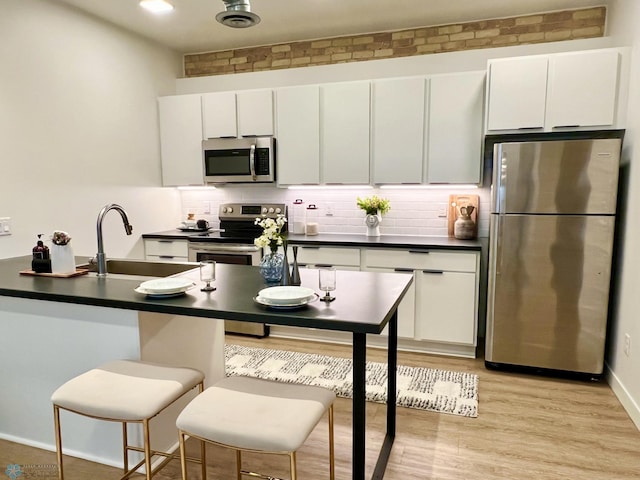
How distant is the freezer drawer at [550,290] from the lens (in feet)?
9.73

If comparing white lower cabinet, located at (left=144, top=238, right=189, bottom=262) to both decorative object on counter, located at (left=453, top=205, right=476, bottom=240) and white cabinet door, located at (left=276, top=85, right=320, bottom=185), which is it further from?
decorative object on counter, located at (left=453, top=205, right=476, bottom=240)

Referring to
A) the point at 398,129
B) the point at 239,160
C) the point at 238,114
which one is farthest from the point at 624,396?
the point at 238,114

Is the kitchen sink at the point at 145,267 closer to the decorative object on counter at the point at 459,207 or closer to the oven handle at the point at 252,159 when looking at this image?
the oven handle at the point at 252,159

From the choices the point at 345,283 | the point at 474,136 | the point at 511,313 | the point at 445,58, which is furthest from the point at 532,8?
the point at 345,283

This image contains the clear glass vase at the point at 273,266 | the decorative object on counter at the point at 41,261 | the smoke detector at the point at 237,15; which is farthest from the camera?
the decorative object on counter at the point at 41,261

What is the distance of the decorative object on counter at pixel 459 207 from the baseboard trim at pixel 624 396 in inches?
55.5

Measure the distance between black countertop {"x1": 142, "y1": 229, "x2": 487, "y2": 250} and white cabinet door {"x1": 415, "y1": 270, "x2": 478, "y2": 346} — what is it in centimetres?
23

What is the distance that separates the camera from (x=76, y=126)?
3502 millimetres

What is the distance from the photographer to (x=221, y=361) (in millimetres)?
2611

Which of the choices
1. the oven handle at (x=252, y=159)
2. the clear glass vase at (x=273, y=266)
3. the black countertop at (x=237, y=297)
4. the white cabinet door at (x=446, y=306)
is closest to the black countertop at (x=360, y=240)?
the white cabinet door at (x=446, y=306)

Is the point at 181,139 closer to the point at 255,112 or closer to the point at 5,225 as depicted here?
the point at 255,112

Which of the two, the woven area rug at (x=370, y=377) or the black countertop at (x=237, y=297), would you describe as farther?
the woven area rug at (x=370, y=377)

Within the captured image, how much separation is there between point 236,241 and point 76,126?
1570mm

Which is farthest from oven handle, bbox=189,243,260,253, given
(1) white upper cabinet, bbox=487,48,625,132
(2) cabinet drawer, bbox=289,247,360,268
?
(1) white upper cabinet, bbox=487,48,625,132
